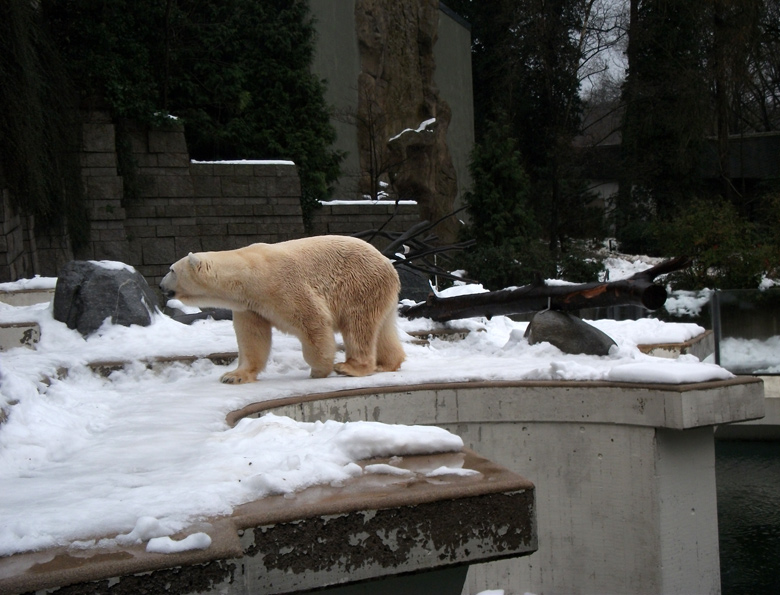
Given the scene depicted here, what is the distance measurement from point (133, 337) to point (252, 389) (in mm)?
2008

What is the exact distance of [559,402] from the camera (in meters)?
4.75

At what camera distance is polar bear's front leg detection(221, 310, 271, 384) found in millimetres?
4887

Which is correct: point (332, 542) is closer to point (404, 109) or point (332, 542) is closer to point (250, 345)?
point (250, 345)

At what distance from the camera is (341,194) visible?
18.6 metres

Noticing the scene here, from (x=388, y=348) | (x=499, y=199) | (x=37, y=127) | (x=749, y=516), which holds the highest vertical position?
(x=37, y=127)

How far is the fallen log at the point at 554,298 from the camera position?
17.2ft

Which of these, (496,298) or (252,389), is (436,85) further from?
(252,389)

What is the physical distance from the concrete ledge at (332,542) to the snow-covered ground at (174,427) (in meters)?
0.07

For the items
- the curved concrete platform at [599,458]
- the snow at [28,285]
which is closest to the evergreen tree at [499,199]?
the snow at [28,285]

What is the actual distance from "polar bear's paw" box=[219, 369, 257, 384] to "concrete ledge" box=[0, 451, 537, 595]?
→ 2715mm

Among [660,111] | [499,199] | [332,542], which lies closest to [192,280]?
[332,542]

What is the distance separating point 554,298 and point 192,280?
2718 millimetres

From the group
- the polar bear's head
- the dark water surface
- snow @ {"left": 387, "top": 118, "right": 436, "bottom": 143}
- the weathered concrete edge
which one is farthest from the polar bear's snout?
snow @ {"left": 387, "top": 118, "right": 436, "bottom": 143}

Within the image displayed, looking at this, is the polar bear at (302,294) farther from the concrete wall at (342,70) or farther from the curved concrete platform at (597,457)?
the concrete wall at (342,70)
